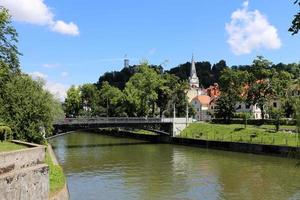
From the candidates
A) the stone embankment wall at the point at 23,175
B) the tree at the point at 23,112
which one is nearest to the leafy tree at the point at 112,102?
the tree at the point at 23,112

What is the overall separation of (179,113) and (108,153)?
45.0 meters

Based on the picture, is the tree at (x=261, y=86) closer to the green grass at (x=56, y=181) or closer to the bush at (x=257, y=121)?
the bush at (x=257, y=121)

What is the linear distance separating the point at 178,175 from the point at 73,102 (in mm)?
103560

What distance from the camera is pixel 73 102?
144m

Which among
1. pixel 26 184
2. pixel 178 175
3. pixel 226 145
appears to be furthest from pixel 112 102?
pixel 26 184

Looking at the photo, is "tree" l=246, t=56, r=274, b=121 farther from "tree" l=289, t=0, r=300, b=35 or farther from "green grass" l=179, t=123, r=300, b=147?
"tree" l=289, t=0, r=300, b=35

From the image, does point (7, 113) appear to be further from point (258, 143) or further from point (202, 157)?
point (258, 143)

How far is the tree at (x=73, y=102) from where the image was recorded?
474 ft

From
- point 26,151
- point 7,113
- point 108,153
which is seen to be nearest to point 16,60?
point 7,113

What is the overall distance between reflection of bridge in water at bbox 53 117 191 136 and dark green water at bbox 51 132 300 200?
23.7 feet

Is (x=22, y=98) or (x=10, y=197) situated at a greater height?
(x=22, y=98)

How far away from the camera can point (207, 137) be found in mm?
77938

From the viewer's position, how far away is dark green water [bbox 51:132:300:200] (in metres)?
34.8

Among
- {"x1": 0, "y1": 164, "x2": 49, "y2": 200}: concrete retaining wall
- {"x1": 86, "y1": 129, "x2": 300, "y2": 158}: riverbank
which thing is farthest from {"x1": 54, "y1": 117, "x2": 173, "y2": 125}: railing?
{"x1": 0, "y1": 164, "x2": 49, "y2": 200}: concrete retaining wall
